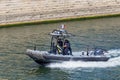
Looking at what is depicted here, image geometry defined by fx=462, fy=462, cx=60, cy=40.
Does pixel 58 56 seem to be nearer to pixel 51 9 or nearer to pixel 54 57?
pixel 54 57

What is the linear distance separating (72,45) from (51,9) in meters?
16.4

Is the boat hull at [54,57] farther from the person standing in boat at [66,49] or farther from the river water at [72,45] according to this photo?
the person standing in boat at [66,49]

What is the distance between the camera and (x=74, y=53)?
37625 mm

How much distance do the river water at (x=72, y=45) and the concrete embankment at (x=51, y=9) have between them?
208 centimetres

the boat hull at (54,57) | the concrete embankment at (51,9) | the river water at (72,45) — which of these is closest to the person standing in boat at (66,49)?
the boat hull at (54,57)

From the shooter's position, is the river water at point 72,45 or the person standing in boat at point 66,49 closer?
the river water at point 72,45

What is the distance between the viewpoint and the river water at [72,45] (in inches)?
1339

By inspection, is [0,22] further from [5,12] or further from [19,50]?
[19,50]

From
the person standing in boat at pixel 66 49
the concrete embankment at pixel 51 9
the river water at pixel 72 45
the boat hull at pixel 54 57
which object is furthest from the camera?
the concrete embankment at pixel 51 9

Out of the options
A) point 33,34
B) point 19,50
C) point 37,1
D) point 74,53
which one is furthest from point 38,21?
point 74,53

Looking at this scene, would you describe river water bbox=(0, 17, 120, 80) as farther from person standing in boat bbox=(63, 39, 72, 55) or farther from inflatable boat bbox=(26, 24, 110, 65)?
person standing in boat bbox=(63, 39, 72, 55)

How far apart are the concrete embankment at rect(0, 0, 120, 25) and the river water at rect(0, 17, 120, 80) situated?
2083mm

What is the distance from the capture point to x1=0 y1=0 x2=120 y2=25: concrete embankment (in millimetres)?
56531

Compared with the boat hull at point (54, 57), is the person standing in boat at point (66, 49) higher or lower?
higher
